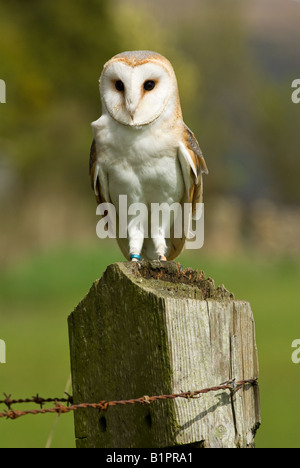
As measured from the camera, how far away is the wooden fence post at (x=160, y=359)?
2.50 m

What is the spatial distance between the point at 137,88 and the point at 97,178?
2.59ft

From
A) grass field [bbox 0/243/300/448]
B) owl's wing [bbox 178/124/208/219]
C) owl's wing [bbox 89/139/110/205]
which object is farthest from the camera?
grass field [bbox 0/243/300/448]

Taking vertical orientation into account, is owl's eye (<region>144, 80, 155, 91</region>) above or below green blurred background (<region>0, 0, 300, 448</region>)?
below

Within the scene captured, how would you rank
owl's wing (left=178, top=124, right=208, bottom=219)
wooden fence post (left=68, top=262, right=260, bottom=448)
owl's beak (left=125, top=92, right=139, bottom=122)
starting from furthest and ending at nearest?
1. owl's wing (left=178, top=124, right=208, bottom=219)
2. owl's beak (left=125, top=92, right=139, bottom=122)
3. wooden fence post (left=68, top=262, right=260, bottom=448)

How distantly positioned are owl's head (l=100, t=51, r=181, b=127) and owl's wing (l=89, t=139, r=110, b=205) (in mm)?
407

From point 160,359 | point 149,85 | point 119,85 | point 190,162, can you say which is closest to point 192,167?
point 190,162

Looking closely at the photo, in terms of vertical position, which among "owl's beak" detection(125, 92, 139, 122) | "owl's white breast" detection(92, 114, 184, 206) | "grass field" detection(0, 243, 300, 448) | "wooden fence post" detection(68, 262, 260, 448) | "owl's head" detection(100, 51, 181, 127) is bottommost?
"wooden fence post" detection(68, 262, 260, 448)

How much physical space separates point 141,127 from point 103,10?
2264 cm

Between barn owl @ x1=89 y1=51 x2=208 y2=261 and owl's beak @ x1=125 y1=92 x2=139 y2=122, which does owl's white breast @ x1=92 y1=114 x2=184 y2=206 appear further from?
owl's beak @ x1=125 y1=92 x2=139 y2=122

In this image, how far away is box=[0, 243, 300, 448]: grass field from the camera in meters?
9.67

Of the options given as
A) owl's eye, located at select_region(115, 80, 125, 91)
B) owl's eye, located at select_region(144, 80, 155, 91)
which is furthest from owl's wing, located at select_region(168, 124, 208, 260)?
owl's eye, located at select_region(115, 80, 125, 91)

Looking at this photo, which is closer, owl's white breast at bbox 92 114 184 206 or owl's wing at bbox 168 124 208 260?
owl's white breast at bbox 92 114 184 206

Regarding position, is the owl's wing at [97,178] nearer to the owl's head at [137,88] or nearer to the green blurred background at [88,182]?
the owl's head at [137,88]
